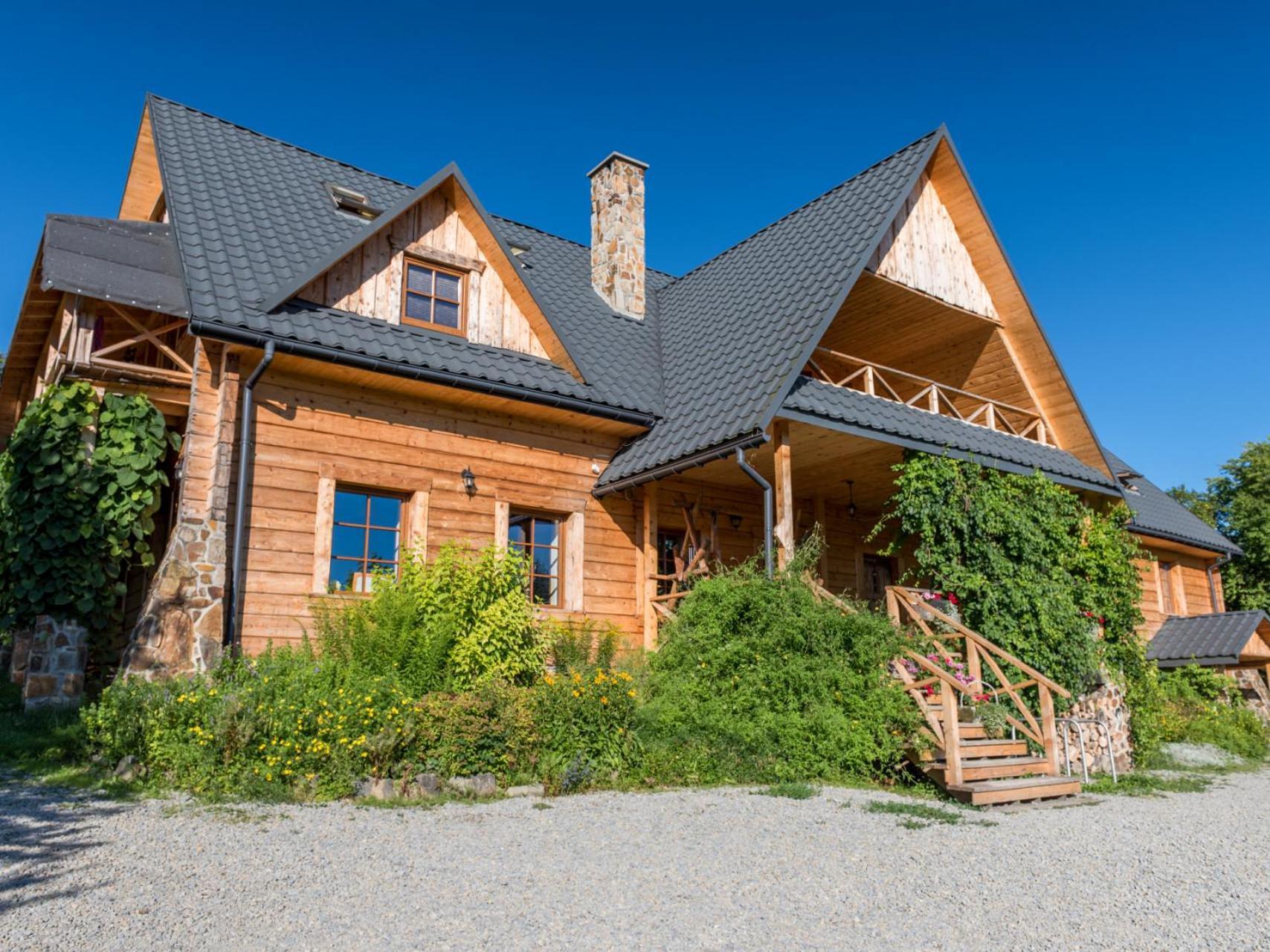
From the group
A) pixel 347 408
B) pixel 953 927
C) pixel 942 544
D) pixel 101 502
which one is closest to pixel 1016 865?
pixel 953 927

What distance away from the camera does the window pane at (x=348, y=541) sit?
36.4ft

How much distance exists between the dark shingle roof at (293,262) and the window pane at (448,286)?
83 centimetres

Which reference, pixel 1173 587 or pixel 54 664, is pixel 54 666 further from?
pixel 1173 587

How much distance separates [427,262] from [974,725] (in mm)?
8861

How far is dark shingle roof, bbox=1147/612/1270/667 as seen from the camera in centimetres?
1970

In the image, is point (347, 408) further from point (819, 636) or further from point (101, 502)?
point (819, 636)

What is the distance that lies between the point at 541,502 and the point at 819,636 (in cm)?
440

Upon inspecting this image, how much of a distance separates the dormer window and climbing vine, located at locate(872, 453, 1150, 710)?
249 inches

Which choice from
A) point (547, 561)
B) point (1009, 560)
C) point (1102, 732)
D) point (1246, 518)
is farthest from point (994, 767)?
point (1246, 518)

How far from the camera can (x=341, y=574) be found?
11062 millimetres

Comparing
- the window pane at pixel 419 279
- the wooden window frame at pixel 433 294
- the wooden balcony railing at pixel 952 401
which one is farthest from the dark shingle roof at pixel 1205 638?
the window pane at pixel 419 279

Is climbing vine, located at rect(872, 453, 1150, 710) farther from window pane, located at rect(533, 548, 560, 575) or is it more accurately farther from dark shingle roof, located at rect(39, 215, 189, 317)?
dark shingle roof, located at rect(39, 215, 189, 317)

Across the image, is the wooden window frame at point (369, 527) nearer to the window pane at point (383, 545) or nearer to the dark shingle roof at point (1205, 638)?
the window pane at point (383, 545)

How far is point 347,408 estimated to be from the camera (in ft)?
37.3
